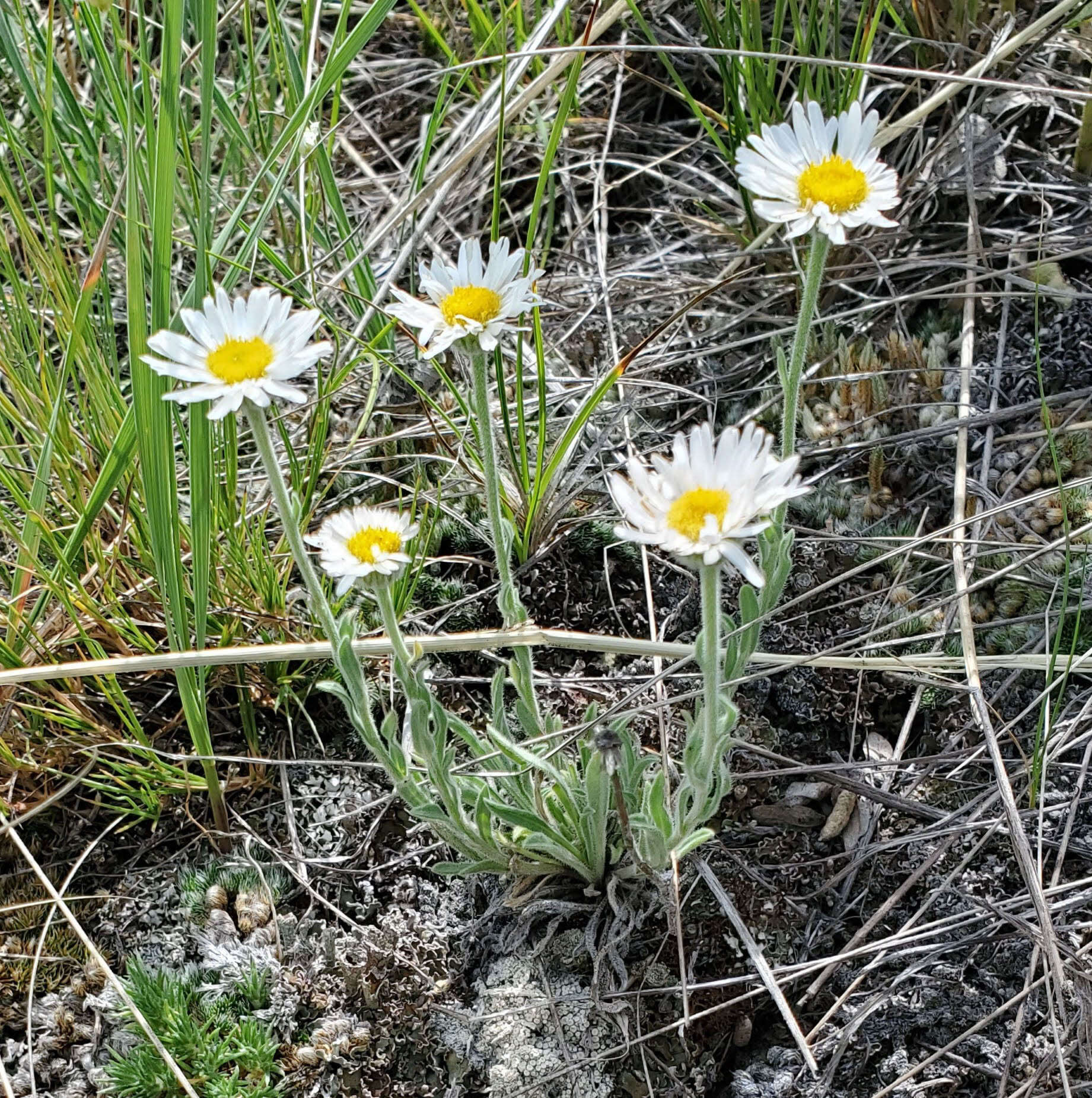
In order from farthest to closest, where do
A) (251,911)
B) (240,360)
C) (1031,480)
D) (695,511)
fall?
1. (1031,480)
2. (251,911)
3. (240,360)
4. (695,511)

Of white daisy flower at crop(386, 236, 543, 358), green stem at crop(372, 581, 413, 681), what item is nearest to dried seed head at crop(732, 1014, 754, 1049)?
green stem at crop(372, 581, 413, 681)

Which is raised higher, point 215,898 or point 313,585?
point 313,585

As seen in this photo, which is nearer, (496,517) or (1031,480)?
(496,517)

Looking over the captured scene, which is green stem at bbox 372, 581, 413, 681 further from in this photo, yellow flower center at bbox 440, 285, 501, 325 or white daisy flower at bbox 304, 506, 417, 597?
yellow flower center at bbox 440, 285, 501, 325

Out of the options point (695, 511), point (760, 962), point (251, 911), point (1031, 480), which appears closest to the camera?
point (695, 511)

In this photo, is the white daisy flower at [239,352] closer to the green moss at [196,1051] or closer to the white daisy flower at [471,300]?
the white daisy flower at [471,300]

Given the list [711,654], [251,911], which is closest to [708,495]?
[711,654]

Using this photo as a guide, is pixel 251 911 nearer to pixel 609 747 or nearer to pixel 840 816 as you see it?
pixel 609 747

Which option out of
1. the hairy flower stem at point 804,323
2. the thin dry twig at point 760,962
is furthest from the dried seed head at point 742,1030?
the hairy flower stem at point 804,323
